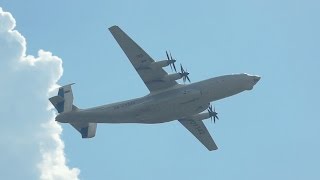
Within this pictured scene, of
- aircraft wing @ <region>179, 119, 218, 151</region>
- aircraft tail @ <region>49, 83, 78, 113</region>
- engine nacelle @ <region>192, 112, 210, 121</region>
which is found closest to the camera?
aircraft tail @ <region>49, 83, 78, 113</region>

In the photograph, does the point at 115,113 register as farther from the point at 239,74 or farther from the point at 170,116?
the point at 239,74

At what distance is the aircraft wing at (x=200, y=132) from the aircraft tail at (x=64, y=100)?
1316 centimetres

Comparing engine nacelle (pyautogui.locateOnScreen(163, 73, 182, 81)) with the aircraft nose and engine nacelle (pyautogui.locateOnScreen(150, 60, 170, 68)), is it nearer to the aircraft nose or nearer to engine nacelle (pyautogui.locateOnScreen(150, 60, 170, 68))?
engine nacelle (pyautogui.locateOnScreen(150, 60, 170, 68))

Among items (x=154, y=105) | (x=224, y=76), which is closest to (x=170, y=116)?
(x=154, y=105)

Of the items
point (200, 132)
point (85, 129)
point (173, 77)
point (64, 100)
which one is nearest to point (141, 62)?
point (173, 77)

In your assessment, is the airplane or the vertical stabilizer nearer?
the airplane

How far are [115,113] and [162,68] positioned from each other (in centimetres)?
646

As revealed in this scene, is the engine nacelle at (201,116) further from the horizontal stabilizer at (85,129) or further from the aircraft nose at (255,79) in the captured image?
the horizontal stabilizer at (85,129)

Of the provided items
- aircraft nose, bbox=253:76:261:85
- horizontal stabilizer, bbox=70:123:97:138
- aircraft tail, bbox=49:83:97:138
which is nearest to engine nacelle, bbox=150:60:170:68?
aircraft tail, bbox=49:83:97:138

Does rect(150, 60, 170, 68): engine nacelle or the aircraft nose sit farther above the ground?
rect(150, 60, 170, 68): engine nacelle

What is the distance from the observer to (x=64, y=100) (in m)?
62.8

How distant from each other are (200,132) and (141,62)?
13731mm

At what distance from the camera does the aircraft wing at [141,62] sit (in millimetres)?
57906

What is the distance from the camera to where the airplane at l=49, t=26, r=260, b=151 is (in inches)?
2329
